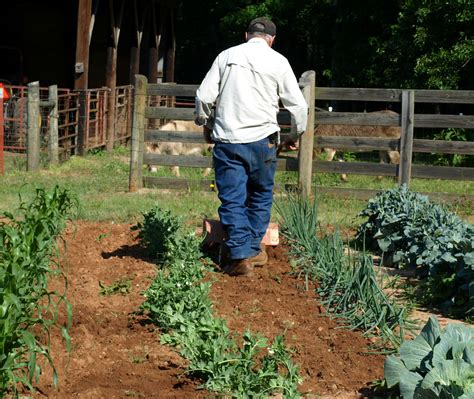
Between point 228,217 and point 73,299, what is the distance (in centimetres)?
144

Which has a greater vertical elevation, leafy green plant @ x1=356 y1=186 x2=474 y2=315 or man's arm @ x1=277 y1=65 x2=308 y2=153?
man's arm @ x1=277 y1=65 x2=308 y2=153

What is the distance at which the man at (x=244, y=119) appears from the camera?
7656 mm

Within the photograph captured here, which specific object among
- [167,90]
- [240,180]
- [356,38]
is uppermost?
[356,38]

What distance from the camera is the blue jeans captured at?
25.1 ft

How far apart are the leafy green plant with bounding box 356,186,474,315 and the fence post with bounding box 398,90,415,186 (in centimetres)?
292

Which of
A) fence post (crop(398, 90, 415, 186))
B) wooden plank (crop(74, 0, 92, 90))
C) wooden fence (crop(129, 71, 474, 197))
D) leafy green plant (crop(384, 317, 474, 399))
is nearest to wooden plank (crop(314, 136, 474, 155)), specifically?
wooden fence (crop(129, 71, 474, 197))

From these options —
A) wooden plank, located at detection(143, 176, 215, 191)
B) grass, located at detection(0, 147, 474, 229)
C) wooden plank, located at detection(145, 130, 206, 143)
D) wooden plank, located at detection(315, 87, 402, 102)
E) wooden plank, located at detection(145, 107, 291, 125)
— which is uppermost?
wooden plank, located at detection(315, 87, 402, 102)

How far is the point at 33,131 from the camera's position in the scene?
48.2 ft

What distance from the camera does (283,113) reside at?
1321cm

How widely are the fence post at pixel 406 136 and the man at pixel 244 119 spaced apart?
16.8 ft

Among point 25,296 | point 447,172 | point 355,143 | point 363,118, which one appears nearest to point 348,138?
point 355,143

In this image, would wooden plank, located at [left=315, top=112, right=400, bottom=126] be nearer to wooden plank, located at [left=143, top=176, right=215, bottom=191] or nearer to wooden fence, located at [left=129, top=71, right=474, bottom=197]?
wooden fence, located at [left=129, top=71, right=474, bottom=197]

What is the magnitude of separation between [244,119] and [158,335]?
2230 mm

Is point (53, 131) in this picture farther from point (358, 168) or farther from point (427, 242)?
point (427, 242)
